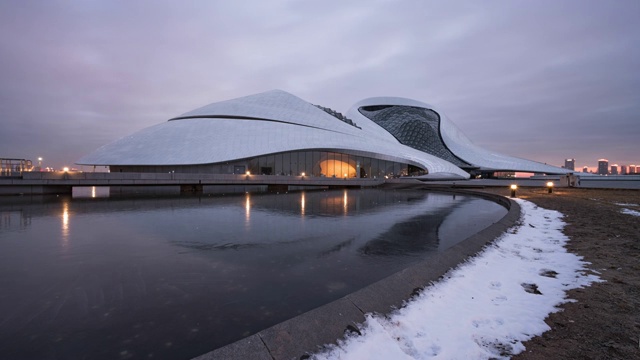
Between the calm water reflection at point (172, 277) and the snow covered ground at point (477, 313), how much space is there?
113 cm

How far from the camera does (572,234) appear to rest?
8.23 metres

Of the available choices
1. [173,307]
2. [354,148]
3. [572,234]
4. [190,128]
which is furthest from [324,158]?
[173,307]

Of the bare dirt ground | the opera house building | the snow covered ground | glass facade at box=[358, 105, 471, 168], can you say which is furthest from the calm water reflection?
glass facade at box=[358, 105, 471, 168]

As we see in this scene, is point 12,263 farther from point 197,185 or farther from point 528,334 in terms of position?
point 197,185

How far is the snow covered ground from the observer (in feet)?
10.0

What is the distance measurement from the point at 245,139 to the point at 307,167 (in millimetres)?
10483

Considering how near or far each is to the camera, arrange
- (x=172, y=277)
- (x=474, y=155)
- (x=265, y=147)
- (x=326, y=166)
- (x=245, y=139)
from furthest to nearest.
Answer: (x=474, y=155), (x=326, y=166), (x=245, y=139), (x=265, y=147), (x=172, y=277)

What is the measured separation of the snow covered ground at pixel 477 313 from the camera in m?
3.06

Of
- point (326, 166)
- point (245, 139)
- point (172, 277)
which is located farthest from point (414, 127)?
point (172, 277)

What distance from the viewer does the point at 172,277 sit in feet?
17.7

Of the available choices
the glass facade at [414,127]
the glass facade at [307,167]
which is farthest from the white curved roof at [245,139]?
the glass facade at [414,127]

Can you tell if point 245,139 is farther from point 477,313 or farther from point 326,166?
point 477,313

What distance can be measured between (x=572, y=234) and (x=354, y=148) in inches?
1645

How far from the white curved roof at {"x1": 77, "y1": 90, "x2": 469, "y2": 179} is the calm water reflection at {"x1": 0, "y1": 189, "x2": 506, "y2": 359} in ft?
112
